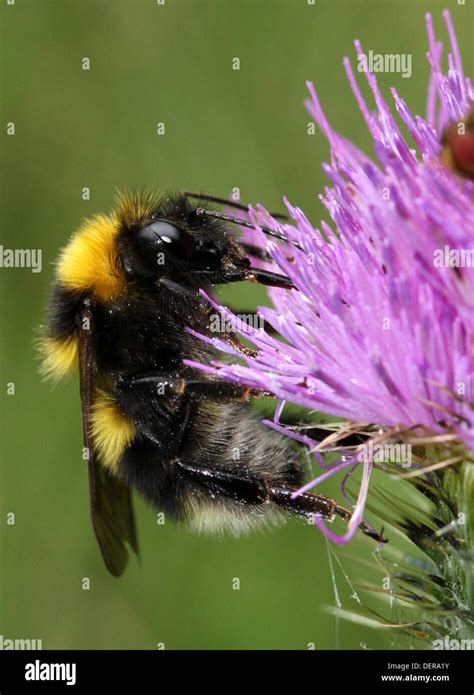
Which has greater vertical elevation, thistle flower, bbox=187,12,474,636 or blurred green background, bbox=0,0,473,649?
blurred green background, bbox=0,0,473,649

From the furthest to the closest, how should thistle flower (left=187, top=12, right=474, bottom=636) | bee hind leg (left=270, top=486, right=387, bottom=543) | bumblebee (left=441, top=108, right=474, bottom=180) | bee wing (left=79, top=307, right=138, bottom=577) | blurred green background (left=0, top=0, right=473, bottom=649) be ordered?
blurred green background (left=0, top=0, right=473, bottom=649), bee wing (left=79, top=307, right=138, bottom=577), bee hind leg (left=270, top=486, right=387, bottom=543), thistle flower (left=187, top=12, right=474, bottom=636), bumblebee (left=441, top=108, right=474, bottom=180)

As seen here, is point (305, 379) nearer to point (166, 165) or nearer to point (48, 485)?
point (48, 485)

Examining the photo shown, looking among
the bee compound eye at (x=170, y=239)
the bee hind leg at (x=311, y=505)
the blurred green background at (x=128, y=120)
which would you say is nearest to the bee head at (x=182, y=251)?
the bee compound eye at (x=170, y=239)

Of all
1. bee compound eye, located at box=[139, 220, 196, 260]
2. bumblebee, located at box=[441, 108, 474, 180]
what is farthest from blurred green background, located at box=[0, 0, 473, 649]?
bumblebee, located at box=[441, 108, 474, 180]

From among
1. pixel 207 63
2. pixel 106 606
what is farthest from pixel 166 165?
pixel 106 606

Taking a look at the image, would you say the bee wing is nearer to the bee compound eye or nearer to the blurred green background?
the bee compound eye

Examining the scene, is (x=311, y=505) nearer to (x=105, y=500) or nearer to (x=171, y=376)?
(x=171, y=376)
